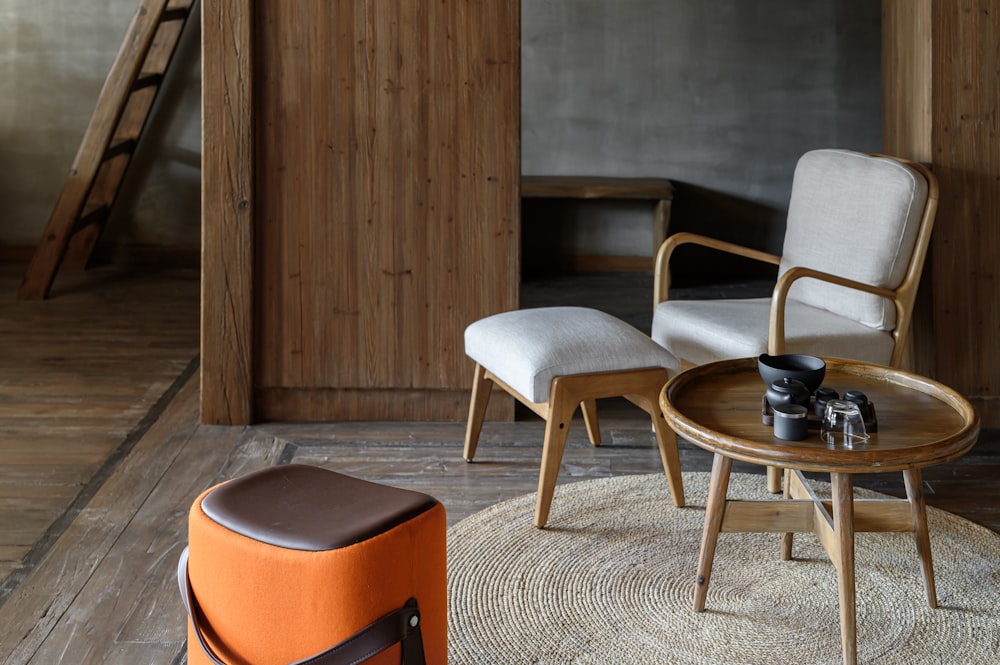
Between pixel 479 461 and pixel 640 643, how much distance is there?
47.2 inches

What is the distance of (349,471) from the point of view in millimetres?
3234

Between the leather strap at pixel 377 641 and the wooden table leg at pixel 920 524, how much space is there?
3.64 feet

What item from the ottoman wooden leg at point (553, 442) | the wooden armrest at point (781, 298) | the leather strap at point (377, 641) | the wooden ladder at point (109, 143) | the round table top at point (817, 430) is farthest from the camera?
the wooden ladder at point (109, 143)

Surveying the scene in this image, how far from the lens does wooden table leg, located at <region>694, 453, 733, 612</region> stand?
2.24 meters

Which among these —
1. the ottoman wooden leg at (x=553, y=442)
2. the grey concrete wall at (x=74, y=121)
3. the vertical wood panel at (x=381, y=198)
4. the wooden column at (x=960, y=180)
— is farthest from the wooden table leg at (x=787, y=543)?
the grey concrete wall at (x=74, y=121)

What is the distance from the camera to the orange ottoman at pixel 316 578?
1617 millimetres

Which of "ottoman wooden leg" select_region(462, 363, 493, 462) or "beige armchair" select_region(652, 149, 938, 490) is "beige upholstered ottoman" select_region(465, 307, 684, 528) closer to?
"ottoman wooden leg" select_region(462, 363, 493, 462)

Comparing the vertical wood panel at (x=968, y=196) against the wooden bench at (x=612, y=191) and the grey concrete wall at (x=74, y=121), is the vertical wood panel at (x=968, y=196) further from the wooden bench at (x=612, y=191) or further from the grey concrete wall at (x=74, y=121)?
the grey concrete wall at (x=74, y=121)

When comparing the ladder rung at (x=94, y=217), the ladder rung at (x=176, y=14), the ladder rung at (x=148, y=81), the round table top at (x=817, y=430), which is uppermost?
the ladder rung at (x=176, y=14)

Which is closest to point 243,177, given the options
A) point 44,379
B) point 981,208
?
point 44,379

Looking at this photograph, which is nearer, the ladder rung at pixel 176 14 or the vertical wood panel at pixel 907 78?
the vertical wood panel at pixel 907 78

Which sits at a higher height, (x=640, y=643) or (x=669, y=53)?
(x=669, y=53)

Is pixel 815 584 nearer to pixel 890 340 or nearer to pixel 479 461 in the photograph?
pixel 890 340

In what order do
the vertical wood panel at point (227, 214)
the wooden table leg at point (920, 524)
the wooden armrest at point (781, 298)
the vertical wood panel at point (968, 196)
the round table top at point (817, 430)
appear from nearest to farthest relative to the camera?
the round table top at point (817, 430) → the wooden table leg at point (920, 524) → the wooden armrest at point (781, 298) → the vertical wood panel at point (968, 196) → the vertical wood panel at point (227, 214)
